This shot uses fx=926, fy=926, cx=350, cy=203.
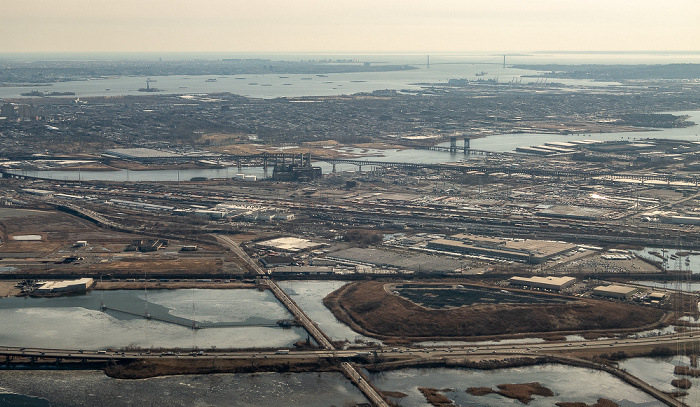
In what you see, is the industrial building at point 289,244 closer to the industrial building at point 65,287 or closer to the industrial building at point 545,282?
the industrial building at point 65,287

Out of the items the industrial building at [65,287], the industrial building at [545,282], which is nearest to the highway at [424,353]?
the industrial building at [545,282]

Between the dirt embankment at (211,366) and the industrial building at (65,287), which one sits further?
the industrial building at (65,287)

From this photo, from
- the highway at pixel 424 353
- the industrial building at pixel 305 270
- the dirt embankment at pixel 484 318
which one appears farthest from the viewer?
the industrial building at pixel 305 270

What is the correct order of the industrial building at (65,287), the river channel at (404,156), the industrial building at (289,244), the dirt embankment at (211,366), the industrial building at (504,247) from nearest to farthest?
the dirt embankment at (211,366) < the industrial building at (65,287) < the industrial building at (504,247) < the industrial building at (289,244) < the river channel at (404,156)

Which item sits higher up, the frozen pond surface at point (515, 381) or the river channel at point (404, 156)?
the river channel at point (404, 156)

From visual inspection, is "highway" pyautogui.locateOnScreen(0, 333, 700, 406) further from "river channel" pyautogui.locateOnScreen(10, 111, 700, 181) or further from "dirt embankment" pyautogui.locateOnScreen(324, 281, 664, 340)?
"river channel" pyautogui.locateOnScreen(10, 111, 700, 181)

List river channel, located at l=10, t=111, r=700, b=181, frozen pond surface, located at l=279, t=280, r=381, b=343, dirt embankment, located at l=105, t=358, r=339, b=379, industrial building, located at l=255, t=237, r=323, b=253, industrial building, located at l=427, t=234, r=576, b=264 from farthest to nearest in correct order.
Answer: river channel, located at l=10, t=111, r=700, b=181, industrial building, located at l=255, t=237, r=323, b=253, industrial building, located at l=427, t=234, r=576, b=264, frozen pond surface, located at l=279, t=280, r=381, b=343, dirt embankment, located at l=105, t=358, r=339, b=379

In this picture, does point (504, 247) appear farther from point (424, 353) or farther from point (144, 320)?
point (144, 320)

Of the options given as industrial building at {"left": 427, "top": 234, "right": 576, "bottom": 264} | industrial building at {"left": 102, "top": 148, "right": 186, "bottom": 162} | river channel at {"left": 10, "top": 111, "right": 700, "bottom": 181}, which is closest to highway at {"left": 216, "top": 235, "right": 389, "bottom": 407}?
industrial building at {"left": 427, "top": 234, "right": 576, "bottom": 264}
